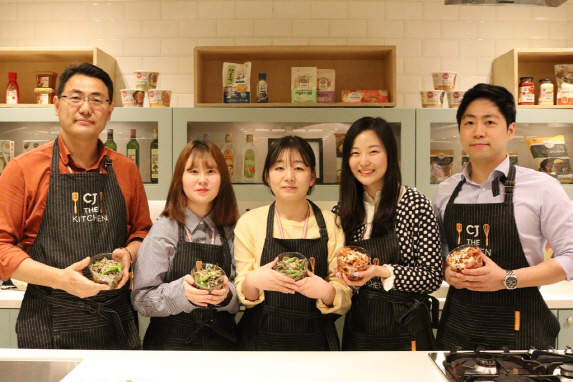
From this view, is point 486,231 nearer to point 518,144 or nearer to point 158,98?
point 518,144

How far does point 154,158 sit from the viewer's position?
10.4 ft

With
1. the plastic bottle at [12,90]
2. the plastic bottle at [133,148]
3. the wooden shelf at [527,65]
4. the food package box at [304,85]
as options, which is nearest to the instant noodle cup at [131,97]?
the plastic bottle at [133,148]

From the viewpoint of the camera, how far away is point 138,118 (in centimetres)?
310

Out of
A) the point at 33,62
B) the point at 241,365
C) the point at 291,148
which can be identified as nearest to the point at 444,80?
the point at 291,148

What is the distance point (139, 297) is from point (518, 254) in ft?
4.77

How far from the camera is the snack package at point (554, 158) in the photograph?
314cm

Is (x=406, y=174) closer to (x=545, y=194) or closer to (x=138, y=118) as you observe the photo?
(x=545, y=194)

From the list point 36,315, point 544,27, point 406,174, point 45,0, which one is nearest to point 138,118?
point 45,0

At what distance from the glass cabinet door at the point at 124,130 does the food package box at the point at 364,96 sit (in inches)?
43.8

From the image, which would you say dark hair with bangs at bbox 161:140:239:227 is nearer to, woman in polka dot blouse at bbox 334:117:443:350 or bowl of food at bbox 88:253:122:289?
bowl of food at bbox 88:253:122:289

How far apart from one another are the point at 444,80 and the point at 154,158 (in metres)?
1.91

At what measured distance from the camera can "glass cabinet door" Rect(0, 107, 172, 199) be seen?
3.09 meters

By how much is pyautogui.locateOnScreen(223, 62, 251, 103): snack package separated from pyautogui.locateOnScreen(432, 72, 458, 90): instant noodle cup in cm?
120

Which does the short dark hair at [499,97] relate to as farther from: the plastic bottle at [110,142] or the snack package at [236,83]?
the plastic bottle at [110,142]
